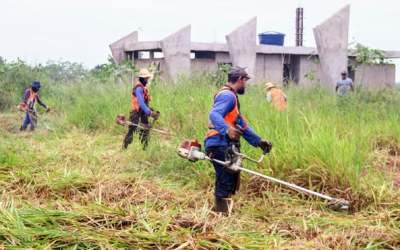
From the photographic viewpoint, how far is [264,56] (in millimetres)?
15930

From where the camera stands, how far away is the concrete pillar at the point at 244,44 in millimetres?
14555

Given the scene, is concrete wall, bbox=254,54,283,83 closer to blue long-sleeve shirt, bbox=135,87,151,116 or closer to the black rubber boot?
blue long-sleeve shirt, bbox=135,87,151,116

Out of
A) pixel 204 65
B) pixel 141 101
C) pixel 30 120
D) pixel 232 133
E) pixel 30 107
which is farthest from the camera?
pixel 204 65

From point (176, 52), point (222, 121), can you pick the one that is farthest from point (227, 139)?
point (176, 52)

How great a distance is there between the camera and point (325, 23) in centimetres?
1419

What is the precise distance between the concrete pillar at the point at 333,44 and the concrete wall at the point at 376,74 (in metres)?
2.06

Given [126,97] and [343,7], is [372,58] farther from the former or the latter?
[126,97]

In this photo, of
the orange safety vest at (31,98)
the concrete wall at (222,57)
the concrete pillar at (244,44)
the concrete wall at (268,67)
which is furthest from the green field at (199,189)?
the concrete wall at (222,57)

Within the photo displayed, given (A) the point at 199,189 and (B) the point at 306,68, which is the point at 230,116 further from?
(B) the point at 306,68

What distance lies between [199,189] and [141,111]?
2.85m

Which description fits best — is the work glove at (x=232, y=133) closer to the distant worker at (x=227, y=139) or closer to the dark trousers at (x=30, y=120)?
the distant worker at (x=227, y=139)

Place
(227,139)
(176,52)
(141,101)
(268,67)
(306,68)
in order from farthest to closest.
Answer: (306,68) < (268,67) < (176,52) < (141,101) < (227,139)

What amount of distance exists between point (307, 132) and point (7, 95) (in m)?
12.7

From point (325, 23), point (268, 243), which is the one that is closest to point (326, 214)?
point (268, 243)
